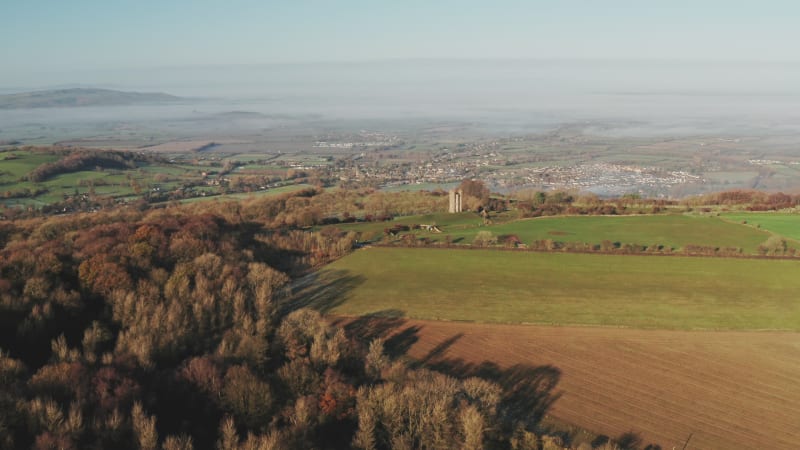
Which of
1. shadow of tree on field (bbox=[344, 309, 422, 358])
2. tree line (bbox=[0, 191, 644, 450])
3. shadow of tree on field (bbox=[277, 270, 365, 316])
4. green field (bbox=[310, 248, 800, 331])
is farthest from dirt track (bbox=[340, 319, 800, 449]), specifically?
shadow of tree on field (bbox=[277, 270, 365, 316])

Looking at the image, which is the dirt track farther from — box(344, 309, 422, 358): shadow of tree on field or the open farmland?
the open farmland

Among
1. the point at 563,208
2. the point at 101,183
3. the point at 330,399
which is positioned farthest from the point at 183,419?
the point at 101,183

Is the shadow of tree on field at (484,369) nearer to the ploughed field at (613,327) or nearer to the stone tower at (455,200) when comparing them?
the ploughed field at (613,327)

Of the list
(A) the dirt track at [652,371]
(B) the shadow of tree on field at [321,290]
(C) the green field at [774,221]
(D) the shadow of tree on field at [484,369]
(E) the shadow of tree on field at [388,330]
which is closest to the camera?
(A) the dirt track at [652,371]

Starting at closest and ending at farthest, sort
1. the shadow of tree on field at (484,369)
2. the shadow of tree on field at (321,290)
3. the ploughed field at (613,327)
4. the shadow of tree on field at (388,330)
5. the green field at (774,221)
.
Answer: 1. the ploughed field at (613,327)
2. the shadow of tree on field at (484,369)
3. the shadow of tree on field at (388,330)
4. the shadow of tree on field at (321,290)
5. the green field at (774,221)

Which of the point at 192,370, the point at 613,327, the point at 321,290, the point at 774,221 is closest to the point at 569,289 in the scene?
the point at 613,327

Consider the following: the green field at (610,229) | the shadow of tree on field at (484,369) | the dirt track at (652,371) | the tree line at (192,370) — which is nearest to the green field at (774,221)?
the green field at (610,229)
